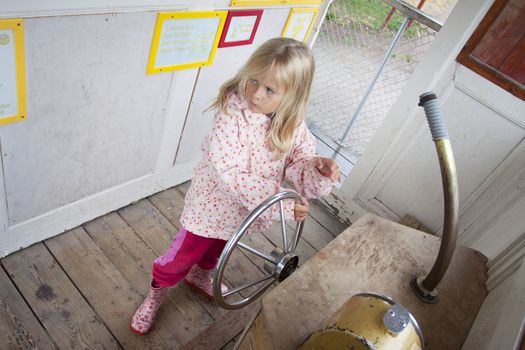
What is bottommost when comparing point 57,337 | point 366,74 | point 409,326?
point 57,337

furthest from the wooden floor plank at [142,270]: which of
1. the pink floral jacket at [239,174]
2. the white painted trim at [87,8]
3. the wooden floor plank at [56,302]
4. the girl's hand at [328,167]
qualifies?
the white painted trim at [87,8]

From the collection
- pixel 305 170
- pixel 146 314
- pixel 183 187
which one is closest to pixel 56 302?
pixel 146 314

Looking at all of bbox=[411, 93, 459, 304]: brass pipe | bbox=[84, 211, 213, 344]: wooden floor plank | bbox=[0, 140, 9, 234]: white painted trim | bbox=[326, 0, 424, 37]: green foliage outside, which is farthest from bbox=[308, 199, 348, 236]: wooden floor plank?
bbox=[0, 140, 9, 234]: white painted trim

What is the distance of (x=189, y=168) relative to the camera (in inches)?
87.9

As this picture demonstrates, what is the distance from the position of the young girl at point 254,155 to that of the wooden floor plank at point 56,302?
353 millimetres

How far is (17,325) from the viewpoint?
1.44 meters

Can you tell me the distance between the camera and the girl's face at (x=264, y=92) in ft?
3.77

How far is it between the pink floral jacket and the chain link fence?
1.49 m

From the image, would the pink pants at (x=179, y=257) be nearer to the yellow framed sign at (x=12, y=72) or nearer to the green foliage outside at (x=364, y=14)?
the yellow framed sign at (x=12, y=72)

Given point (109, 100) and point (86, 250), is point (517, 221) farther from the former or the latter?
point (86, 250)

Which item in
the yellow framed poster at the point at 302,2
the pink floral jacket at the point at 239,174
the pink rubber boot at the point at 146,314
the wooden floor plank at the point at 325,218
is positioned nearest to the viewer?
the pink floral jacket at the point at 239,174

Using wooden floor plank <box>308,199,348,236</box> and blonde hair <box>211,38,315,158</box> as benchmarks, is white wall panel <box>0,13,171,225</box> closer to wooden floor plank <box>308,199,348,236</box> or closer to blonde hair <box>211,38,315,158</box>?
blonde hair <box>211,38,315,158</box>

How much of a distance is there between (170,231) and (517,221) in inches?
63.2

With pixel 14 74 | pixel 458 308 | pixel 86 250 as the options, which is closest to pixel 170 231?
pixel 86 250
